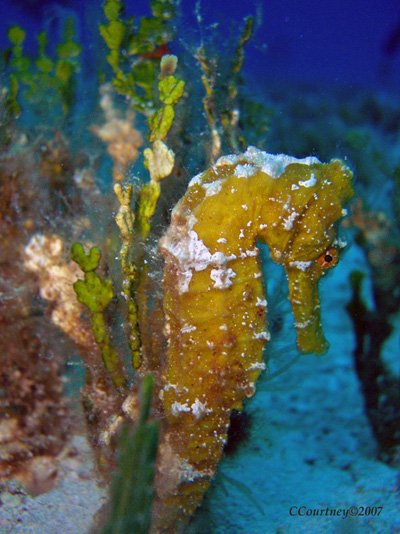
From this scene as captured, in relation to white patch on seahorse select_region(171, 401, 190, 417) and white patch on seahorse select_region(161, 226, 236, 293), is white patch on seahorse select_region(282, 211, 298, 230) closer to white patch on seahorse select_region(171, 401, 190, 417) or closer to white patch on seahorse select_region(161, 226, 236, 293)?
white patch on seahorse select_region(161, 226, 236, 293)

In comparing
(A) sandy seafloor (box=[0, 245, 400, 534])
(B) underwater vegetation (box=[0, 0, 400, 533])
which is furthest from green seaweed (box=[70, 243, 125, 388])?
(A) sandy seafloor (box=[0, 245, 400, 534])

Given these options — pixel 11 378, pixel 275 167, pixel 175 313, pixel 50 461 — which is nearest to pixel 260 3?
pixel 275 167

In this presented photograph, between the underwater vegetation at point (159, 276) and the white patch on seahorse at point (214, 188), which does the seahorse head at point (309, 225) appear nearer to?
the underwater vegetation at point (159, 276)

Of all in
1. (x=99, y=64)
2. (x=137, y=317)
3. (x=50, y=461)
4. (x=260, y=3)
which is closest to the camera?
(x=137, y=317)

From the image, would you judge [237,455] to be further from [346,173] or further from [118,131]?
[118,131]

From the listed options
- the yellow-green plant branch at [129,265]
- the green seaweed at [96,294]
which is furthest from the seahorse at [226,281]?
the green seaweed at [96,294]

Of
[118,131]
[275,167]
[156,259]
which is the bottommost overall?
[156,259]

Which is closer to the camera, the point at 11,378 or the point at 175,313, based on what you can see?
the point at 175,313
